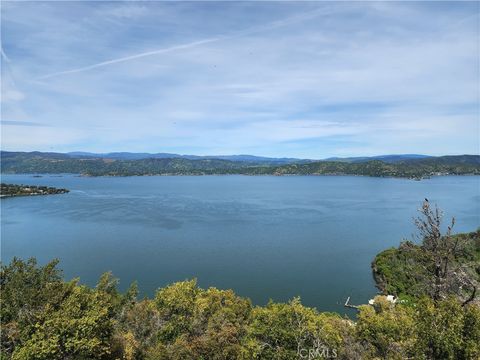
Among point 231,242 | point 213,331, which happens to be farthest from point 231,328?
point 231,242

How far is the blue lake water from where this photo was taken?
182ft

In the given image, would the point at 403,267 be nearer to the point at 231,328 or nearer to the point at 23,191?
the point at 231,328

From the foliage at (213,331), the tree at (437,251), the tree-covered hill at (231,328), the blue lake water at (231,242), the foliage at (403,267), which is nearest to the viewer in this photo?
the foliage at (213,331)

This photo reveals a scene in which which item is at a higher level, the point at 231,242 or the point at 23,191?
the point at 231,242

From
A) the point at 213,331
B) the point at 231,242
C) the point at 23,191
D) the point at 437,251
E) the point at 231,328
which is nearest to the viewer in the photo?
the point at 437,251

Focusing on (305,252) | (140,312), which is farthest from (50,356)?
(305,252)

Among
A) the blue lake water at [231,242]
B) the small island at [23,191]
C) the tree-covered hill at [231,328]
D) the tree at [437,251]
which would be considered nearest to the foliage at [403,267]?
the blue lake water at [231,242]

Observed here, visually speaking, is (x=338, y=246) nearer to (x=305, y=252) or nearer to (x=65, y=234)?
(x=305, y=252)

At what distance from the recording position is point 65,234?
295ft

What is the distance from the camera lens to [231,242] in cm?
7938

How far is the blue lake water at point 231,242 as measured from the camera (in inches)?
2188

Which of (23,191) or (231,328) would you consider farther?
(23,191)

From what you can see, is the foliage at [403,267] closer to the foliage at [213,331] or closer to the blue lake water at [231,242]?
the blue lake water at [231,242]

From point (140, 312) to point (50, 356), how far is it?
10.2 metres
